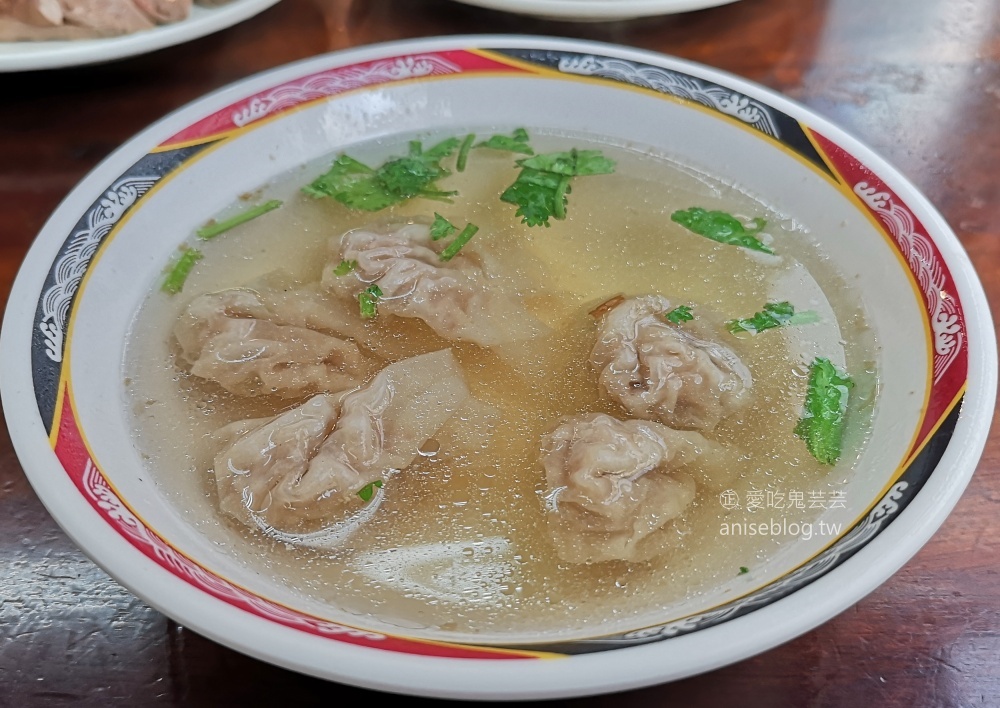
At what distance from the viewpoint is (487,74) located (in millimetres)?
2254

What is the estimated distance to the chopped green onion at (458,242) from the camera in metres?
1.99

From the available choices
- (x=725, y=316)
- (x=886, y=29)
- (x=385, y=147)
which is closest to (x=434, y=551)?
(x=725, y=316)

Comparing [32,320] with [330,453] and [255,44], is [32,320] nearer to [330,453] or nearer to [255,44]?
[330,453]

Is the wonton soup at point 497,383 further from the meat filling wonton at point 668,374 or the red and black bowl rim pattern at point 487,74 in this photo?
the red and black bowl rim pattern at point 487,74

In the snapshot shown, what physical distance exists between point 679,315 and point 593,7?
1349mm

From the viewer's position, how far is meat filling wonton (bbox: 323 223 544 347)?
182cm

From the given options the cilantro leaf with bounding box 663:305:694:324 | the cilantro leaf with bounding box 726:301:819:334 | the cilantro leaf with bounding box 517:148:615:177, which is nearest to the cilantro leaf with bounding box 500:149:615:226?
the cilantro leaf with bounding box 517:148:615:177

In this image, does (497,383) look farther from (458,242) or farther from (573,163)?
(573,163)

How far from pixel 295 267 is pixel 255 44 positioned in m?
1.33

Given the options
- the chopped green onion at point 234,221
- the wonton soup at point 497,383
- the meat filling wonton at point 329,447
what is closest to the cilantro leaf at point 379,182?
the wonton soup at point 497,383

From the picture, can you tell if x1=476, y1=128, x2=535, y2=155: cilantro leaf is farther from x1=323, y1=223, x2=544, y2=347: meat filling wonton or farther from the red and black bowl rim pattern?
x1=323, y1=223, x2=544, y2=347: meat filling wonton

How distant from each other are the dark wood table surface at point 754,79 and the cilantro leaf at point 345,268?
813mm

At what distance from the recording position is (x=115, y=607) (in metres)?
1.35

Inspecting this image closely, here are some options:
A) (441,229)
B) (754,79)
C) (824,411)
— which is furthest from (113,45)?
(824,411)
